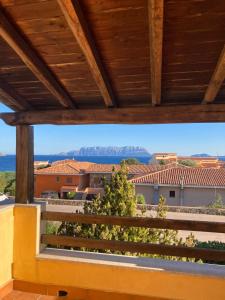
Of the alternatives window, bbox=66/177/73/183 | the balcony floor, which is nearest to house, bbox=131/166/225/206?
window, bbox=66/177/73/183

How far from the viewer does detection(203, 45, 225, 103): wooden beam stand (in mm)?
2371

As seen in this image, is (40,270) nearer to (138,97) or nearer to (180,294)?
(180,294)

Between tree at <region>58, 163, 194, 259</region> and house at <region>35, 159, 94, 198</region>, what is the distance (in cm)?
2448

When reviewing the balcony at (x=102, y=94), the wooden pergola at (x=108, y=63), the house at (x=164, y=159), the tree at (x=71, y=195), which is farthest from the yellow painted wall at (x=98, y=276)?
the house at (x=164, y=159)

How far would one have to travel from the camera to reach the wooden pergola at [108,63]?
2.07 meters

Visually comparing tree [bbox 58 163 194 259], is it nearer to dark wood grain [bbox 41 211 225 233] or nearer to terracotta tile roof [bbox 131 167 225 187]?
dark wood grain [bbox 41 211 225 233]

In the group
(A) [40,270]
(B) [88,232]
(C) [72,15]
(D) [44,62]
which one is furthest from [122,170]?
(C) [72,15]

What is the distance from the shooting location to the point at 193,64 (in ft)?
8.64

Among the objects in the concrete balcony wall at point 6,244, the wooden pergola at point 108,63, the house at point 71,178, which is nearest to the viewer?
the wooden pergola at point 108,63

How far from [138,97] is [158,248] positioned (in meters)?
1.60

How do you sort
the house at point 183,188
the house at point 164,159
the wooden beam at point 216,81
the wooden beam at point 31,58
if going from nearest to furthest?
→ the wooden beam at point 31,58, the wooden beam at point 216,81, the house at point 183,188, the house at point 164,159

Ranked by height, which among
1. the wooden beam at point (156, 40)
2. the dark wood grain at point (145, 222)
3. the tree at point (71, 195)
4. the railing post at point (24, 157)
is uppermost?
the wooden beam at point (156, 40)

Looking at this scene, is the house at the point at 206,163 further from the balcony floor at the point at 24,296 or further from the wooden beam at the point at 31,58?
the wooden beam at the point at 31,58

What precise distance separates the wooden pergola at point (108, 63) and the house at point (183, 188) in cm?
2375
